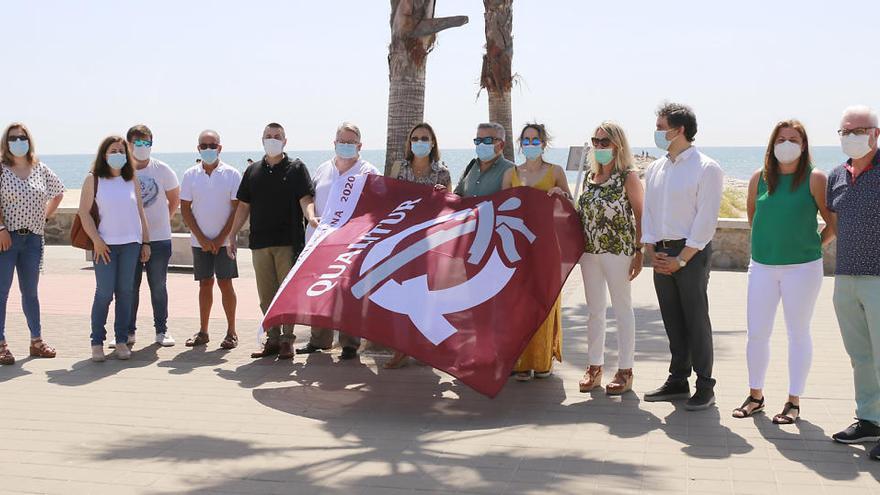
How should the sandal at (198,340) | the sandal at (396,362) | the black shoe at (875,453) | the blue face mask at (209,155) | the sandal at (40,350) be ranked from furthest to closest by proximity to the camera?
the sandal at (198,340) < the blue face mask at (209,155) < the sandal at (40,350) < the sandal at (396,362) < the black shoe at (875,453)

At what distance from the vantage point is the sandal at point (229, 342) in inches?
365

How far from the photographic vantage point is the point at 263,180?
8.79 metres

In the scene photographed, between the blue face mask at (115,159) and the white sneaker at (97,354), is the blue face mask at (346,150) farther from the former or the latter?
the white sneaker at (97,354)

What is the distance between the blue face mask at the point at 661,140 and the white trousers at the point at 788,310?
3.20 feet

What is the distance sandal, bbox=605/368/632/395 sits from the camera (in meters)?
7.26

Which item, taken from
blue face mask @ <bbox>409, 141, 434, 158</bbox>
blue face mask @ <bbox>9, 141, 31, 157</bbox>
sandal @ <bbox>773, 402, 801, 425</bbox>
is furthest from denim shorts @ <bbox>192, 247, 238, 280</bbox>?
sandal @ <bbox>773, 402, 801, 425</bbox>

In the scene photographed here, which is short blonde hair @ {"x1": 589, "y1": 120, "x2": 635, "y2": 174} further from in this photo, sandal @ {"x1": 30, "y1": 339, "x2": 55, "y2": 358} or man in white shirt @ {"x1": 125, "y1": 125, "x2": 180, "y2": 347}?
sandal @ {"x1": 30, "y1": 339, "x2": 55, "y2": 358}

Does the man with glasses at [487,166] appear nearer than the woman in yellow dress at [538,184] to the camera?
No

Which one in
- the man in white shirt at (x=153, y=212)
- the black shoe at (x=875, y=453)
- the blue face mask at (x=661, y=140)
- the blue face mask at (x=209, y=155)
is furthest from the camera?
the man in white shirt at (x=153, y=212)

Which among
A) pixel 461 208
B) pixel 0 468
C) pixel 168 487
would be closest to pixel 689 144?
pixel 461 208

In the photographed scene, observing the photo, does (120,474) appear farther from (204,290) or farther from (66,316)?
(66,316)

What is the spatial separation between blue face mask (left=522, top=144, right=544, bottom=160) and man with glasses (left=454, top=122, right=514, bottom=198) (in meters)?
0.34

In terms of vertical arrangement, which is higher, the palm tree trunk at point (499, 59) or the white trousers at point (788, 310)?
the palm tree trunk at point (499, 59)

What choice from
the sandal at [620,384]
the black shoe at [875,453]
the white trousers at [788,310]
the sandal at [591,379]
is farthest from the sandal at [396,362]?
the black shoe at [875,453]
